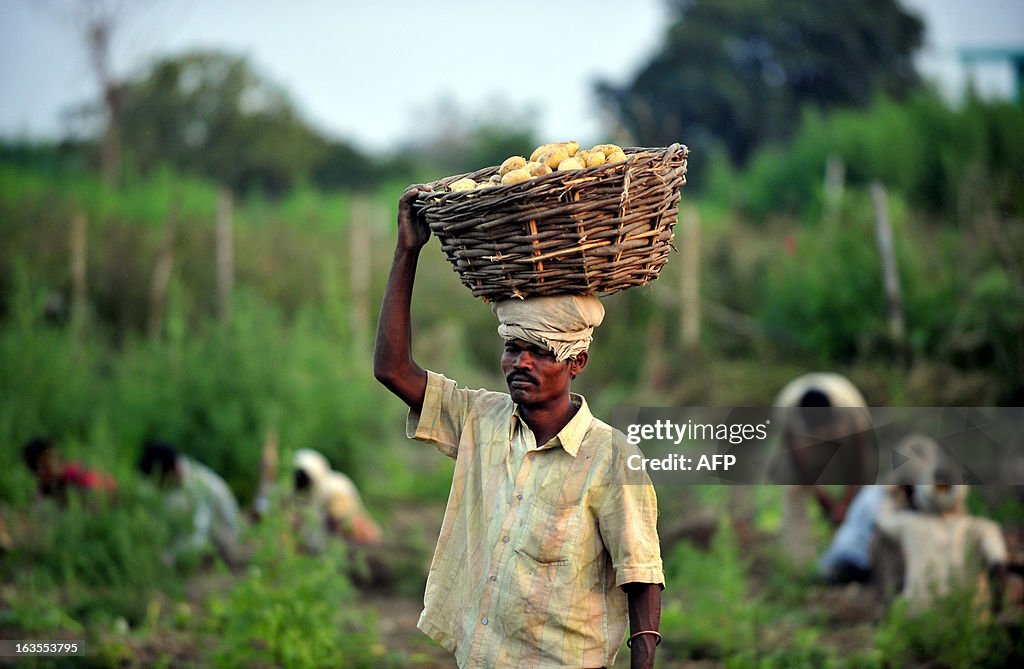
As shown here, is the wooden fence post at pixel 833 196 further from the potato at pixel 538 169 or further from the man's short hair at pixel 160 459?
the potato at pixel 538 169

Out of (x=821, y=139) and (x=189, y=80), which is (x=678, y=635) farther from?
(x=189, y=80)

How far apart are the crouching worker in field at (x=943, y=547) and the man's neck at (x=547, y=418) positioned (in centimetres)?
335

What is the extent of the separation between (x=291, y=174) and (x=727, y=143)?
10.4 meters

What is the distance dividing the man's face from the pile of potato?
0.40 meters

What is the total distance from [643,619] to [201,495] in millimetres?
5284

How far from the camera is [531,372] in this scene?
3.09 metres

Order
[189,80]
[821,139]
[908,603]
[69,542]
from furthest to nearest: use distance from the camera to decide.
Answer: [189,80] → [821,139] → [69,542] → [908,603]

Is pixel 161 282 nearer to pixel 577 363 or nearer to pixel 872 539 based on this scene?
pixel 872 539

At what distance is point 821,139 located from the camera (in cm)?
1866

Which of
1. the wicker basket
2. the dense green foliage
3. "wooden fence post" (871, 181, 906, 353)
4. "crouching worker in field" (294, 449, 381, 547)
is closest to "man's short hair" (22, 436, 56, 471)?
the dense green foliage

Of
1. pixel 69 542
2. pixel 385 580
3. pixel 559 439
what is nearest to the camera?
pixel 559 439

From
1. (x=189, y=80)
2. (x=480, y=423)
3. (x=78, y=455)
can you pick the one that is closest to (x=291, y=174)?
(x=189, y=80)

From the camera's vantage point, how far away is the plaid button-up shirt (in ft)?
9.95

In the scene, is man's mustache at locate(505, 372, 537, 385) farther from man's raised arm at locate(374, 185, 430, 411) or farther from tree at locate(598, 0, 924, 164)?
tree at locate(598, 0, 924, 164)
